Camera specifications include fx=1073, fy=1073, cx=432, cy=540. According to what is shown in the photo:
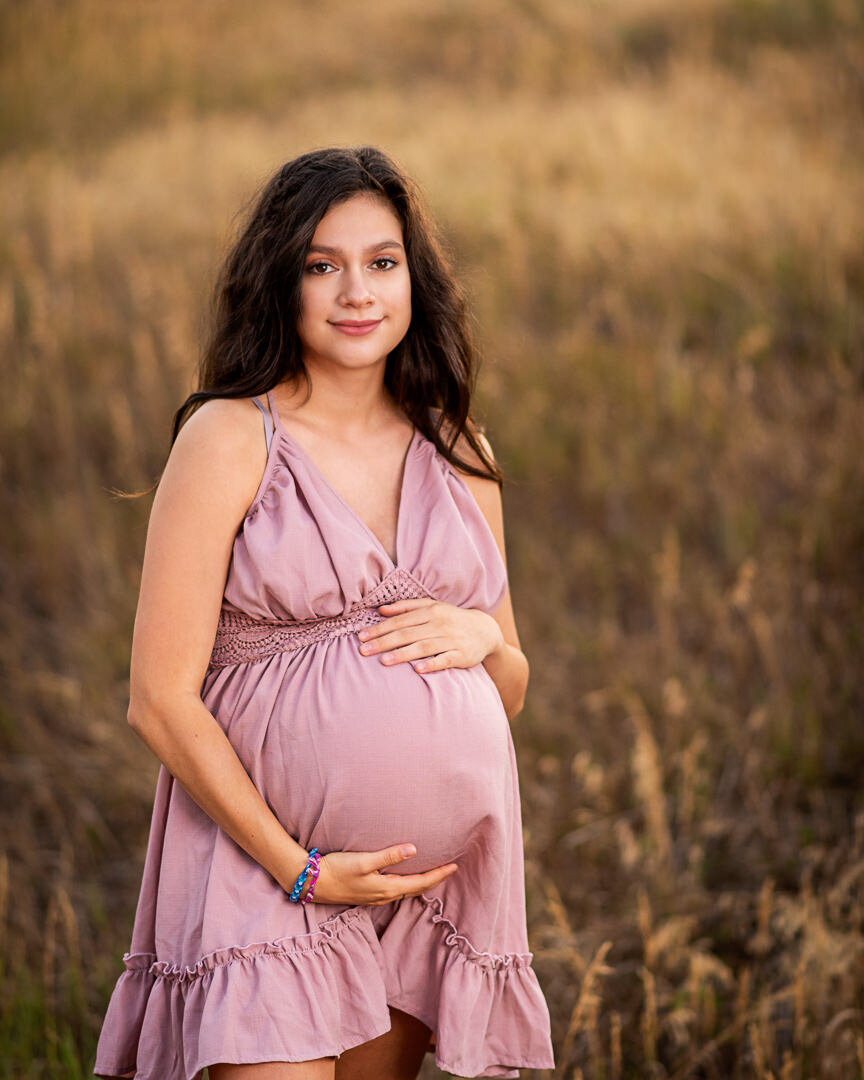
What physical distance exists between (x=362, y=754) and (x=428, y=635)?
25 centimetres

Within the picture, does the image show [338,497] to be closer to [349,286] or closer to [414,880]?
[349,286]

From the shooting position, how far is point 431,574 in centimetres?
198

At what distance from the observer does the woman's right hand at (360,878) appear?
1.80 metres

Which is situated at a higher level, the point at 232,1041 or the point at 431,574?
the point at 431,574

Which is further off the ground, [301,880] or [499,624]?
[499,624]

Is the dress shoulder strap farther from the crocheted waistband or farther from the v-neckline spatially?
the crocheted waistband

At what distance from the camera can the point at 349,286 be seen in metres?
1.92

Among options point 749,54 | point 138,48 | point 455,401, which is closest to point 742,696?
point 455,401

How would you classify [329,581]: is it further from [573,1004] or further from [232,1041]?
[573,1004]

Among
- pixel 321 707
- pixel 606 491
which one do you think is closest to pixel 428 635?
pixel 321 707

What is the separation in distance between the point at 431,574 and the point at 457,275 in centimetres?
73

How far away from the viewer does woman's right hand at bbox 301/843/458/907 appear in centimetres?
180

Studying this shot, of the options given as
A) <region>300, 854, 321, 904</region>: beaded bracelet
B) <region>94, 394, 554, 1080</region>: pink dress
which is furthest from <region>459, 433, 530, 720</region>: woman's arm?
<region>300, 854, 321, 904</region>: beaded bracelet

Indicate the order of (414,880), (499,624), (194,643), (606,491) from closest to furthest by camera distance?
(194,643) → (414,880) → (499,624) → (606,491)
